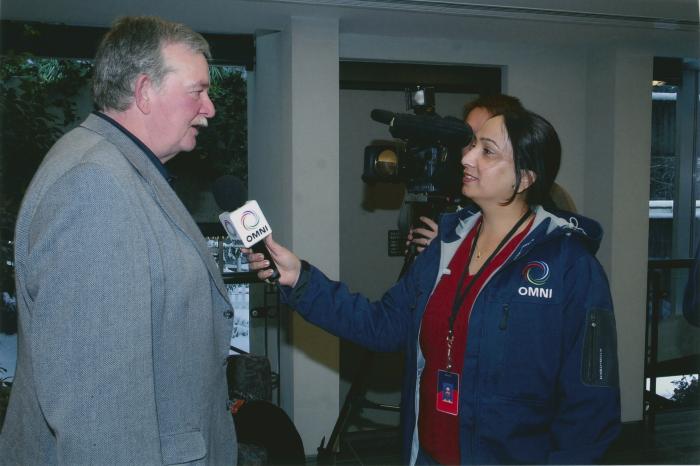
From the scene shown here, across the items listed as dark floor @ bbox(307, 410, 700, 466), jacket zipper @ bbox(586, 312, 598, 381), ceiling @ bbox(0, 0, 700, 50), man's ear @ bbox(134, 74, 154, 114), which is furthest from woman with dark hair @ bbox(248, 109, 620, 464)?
dark floor @ bbox(307, 410, 700, 466)

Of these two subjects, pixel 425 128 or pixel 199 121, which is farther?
pixel 425 128

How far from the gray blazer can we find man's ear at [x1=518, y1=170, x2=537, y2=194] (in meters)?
0.91

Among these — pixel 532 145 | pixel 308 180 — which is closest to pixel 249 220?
pixel 532 145

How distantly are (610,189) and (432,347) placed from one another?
2971 mm

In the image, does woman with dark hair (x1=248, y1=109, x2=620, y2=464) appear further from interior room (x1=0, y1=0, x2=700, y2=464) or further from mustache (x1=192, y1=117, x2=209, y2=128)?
interior room (x1=0, y1=0, x2=700, y2=464)

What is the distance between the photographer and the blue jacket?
4.63ft

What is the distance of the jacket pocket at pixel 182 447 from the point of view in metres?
1.12

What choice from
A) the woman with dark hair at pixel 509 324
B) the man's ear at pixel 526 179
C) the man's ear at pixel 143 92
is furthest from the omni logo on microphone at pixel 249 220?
the man's ear at pixel 526 179

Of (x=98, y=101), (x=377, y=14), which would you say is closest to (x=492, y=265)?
(x=98, y=101)

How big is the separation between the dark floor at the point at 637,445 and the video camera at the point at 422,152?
2192 mm

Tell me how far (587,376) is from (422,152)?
0.87 m

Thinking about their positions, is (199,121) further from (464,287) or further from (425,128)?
(464,287)

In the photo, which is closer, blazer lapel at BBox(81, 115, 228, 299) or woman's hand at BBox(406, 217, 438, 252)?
blazer lapel at BBox(81, 115, 228, 299)

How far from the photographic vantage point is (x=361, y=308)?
1.73 metres
